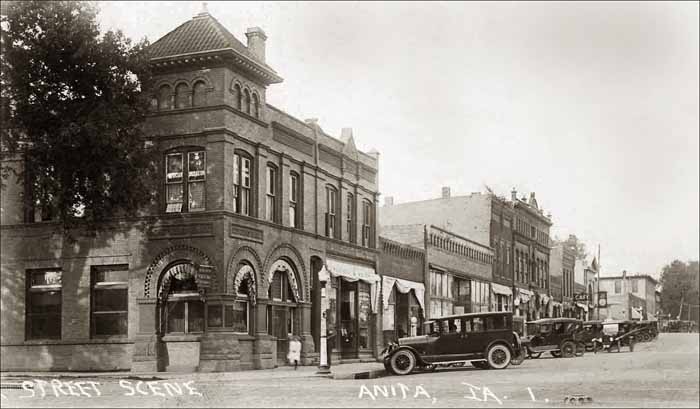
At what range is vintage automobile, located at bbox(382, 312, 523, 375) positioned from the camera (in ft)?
90.4

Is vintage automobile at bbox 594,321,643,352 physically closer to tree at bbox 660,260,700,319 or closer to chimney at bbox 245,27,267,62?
chimney at bbox 245,27,267,62

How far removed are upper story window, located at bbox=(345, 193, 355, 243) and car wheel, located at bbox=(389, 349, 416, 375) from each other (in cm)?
1020

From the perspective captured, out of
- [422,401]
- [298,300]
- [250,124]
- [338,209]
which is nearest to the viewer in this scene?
[422,401]

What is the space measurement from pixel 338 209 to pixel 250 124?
792 centimetres

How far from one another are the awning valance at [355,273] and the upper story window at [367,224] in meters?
1.18

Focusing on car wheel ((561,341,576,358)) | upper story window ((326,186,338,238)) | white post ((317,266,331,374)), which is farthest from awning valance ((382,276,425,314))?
white post ((317,266,331,374))

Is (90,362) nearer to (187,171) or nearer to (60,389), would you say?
(187,171)

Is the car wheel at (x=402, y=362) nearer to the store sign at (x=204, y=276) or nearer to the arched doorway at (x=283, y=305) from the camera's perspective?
the arched doorway at (x=283, y=305)

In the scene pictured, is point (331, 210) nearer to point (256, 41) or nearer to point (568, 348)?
point (256, 41)

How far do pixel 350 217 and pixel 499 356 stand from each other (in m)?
10.7

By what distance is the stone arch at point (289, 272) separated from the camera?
30234 millimetres

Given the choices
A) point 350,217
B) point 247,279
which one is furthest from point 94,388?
point 350,217

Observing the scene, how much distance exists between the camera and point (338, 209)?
35.9 meters

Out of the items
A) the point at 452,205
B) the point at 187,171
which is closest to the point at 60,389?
the point at 187,171
